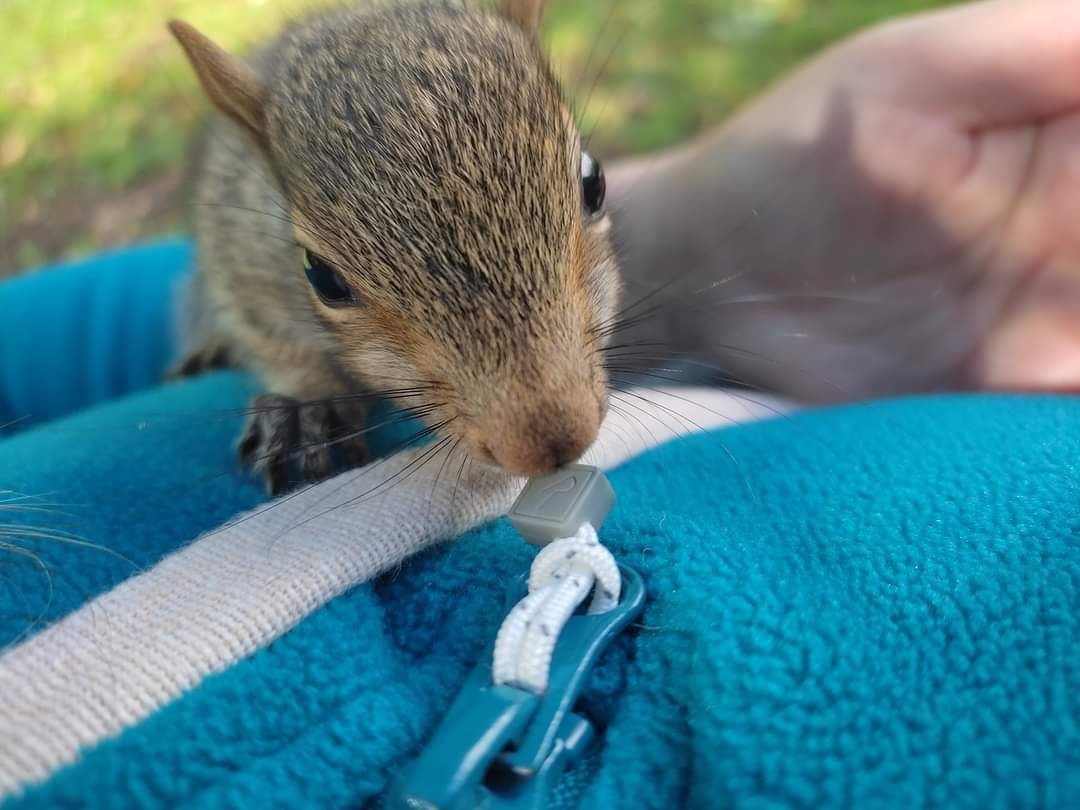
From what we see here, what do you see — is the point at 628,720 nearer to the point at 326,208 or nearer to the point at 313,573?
the point at 313,573

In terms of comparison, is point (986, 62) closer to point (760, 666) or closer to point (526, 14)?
point (526, 14)

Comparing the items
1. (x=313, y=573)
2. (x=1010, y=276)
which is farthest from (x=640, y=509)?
(x=1010, y=276)

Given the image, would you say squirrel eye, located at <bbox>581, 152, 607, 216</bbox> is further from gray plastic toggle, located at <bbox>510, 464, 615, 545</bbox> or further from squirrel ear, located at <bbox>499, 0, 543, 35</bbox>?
gray plastic toggle, located at <bbox>510, 464, 615, 545</bbox>

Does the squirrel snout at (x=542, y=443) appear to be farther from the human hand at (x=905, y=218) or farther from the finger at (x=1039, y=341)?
the finger at (x=1039, y=341)

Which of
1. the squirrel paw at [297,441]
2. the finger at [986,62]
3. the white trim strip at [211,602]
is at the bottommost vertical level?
the white trim strip at [211,602]

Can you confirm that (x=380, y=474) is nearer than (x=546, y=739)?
No

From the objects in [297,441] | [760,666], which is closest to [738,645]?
[760,666]

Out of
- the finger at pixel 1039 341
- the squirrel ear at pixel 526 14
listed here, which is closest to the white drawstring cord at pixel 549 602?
the squirrel ear at pixel 526 14

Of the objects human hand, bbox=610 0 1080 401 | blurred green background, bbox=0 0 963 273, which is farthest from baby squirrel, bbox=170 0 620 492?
blurred green background, bbox=0 0 963 273
